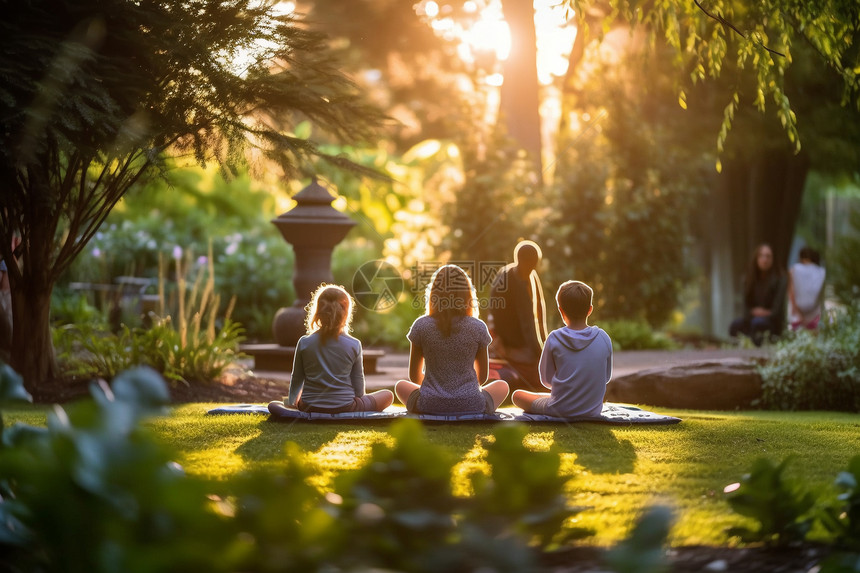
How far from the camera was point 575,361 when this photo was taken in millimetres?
7125

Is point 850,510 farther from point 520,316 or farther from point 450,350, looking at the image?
point 520,316

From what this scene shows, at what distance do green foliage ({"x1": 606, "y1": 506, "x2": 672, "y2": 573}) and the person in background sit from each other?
41.7 feet

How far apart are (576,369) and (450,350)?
2.93ft

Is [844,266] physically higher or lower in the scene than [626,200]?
lower

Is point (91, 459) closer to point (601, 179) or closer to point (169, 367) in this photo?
point (169, 367)

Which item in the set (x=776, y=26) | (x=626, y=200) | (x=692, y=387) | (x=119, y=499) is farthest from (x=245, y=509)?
(x=626, y=200)

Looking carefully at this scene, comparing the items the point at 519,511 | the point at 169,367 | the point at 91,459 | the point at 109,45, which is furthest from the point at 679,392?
the point at 91,459

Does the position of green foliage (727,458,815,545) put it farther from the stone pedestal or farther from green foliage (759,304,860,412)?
the stone pedestal

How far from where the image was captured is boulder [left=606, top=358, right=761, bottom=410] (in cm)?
973

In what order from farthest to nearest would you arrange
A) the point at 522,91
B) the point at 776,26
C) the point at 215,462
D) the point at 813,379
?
the point at 522,91 → the point at 813,379 → the point at 776,26 → the point at 215,462

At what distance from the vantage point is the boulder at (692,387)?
31.9ft

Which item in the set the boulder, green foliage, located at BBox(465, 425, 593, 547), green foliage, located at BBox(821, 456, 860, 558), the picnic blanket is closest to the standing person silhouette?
the boulder

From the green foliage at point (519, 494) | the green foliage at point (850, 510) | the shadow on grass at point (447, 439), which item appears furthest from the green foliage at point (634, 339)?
the green foliage at point (519, 494)

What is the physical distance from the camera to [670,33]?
7465mm
